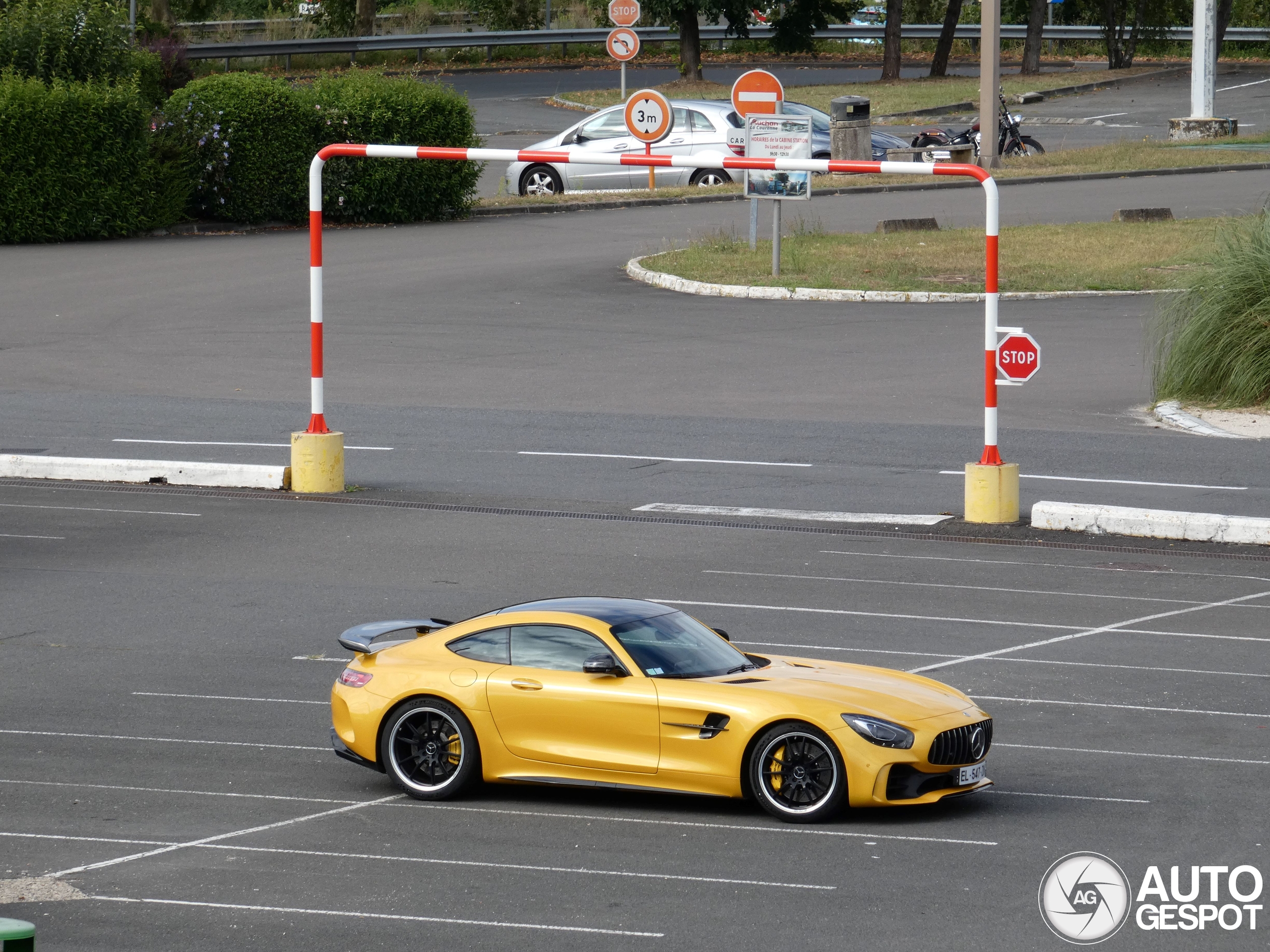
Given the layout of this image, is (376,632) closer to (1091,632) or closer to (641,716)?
(641,716)

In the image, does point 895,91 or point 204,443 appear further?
point 895,91

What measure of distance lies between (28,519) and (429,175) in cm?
1844

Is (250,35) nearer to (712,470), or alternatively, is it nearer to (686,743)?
(712,470)

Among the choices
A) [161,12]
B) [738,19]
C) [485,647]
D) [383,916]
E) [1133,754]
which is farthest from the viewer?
[161,12]

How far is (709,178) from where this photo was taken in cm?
3584

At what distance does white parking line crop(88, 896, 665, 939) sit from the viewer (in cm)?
685

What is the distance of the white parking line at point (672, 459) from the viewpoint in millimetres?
17109

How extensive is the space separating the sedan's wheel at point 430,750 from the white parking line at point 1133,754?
2665 millimetres

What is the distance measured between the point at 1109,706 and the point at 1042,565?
3728mm

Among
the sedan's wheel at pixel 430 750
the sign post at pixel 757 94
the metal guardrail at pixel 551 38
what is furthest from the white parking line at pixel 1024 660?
the metal guardrail at pixel 551 38

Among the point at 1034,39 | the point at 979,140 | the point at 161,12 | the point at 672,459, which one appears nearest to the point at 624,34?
the point at 979,140

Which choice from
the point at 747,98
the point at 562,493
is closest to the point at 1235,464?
the point at 562,493

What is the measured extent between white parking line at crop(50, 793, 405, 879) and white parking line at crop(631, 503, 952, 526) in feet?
22.1

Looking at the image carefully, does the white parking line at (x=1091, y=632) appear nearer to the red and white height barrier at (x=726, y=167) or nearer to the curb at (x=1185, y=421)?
the red and white height barrier at (x=726, y=167)
